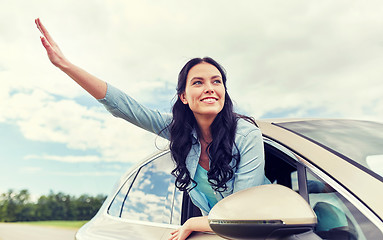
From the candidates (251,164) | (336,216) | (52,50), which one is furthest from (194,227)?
(52,50)

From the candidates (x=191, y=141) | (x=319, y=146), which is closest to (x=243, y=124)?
(x=191, y=141)

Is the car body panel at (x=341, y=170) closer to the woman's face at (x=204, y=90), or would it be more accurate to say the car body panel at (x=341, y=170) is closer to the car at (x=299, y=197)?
the car at (x=299, y=197)

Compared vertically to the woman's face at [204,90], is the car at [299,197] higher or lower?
lower

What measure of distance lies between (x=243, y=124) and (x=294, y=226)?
895 mm

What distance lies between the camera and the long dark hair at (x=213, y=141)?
1972mm

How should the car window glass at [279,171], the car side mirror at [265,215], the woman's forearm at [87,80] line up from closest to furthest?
the car side mirror at [265,215] < the woman's forearm at [87,80] < the car window glass at [279,171]

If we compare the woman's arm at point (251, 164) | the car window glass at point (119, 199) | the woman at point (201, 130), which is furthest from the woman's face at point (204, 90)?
the car window glass at point (119, 199)

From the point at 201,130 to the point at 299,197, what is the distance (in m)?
1.04

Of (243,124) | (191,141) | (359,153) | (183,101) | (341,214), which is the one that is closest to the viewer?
(341,214)

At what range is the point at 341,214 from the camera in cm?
149

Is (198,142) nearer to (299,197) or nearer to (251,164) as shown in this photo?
(251,164)

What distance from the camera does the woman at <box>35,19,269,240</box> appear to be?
6.30 ft

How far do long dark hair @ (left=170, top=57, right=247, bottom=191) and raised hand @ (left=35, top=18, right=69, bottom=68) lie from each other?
28.9 inches

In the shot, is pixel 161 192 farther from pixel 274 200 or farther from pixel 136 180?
pixel 274 200
